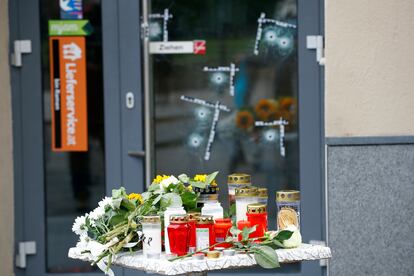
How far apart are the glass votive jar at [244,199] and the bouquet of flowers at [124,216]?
8.4 inches

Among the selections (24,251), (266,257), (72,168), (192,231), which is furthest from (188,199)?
(24,251)

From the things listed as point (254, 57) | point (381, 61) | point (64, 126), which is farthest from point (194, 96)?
point (381, 61)

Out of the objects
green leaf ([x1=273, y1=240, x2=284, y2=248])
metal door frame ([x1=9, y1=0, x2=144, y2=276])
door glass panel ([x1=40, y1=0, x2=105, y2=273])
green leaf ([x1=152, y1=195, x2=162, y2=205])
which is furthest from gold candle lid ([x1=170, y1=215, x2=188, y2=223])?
door glass panel ([x1=40, y1=0, x2=105, y2=273])

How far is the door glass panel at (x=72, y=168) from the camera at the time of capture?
23.2 ft

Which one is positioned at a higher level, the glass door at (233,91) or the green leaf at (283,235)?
the glass door at (233,91)

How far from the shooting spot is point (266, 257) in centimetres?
416

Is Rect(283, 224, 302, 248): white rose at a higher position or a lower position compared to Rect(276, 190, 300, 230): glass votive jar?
lower

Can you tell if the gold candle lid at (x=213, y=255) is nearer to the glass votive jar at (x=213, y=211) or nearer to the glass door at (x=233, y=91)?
the glass votive jar at (x=213, y=211)

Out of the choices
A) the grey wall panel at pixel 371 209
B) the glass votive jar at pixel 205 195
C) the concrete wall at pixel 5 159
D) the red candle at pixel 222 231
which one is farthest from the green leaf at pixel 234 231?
the concrete wall at pixel 5 159

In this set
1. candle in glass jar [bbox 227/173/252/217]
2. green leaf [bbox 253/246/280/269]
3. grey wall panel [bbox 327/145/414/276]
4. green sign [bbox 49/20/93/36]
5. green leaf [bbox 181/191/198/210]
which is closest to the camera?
green leaf [bbox 253/246/280/269]

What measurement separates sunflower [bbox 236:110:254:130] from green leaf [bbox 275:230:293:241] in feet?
8.86

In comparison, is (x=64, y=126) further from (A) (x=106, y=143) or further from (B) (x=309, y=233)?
(B) (x=309, y=233)

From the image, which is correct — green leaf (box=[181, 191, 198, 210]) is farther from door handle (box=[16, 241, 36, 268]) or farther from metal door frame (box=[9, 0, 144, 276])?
door handle (box=[16, 241, 36, 268])

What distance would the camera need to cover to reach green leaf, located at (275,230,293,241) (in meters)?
4.32
